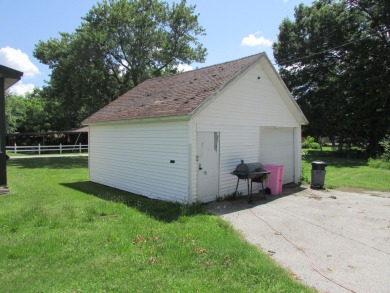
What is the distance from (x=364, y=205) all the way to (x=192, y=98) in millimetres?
6105

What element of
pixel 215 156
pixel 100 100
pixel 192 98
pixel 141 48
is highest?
pixel 141 48

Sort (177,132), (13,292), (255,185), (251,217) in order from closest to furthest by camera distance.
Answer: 1. (13,292)
2. (251,217)
3. (177,132)
4. (255,185)

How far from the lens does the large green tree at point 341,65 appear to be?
28.1 metres

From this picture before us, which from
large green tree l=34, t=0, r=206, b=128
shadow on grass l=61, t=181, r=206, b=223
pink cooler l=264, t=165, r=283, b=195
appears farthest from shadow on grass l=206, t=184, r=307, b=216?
large green tree l=34, t=0, r=206, b=128

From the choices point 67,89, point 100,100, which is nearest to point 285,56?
point 100,100

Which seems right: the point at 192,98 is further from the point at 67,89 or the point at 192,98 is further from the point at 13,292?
the point at 67,89

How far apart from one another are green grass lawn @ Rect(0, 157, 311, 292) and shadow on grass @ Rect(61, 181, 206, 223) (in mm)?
32

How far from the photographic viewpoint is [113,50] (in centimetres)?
2669

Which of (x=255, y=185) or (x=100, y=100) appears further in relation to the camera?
(x=100, y=100)

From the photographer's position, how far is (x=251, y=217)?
799cm

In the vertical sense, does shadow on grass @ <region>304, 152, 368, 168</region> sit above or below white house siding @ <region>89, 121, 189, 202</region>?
below

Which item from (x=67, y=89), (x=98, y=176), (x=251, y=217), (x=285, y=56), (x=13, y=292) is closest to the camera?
(x=13, y=292)

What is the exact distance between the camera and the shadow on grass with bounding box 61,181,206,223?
25.8 feet

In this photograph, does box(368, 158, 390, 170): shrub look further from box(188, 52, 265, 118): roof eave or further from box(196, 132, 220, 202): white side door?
box(196, 132, 220, 202): white side door
